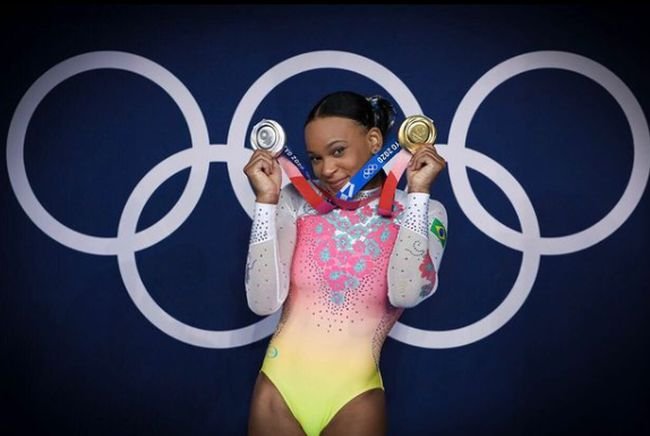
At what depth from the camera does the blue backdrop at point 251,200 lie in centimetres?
296

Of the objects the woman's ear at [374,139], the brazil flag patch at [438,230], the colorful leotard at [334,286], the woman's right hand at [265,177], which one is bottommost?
the colorful leotard at [334,286]

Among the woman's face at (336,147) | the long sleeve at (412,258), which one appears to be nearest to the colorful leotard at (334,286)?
the long sleeve at (412,258)

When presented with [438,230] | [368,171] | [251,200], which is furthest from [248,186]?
[438,230]

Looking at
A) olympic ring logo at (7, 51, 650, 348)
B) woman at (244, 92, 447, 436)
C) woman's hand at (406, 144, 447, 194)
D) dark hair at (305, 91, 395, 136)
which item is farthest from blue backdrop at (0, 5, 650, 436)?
woman's hand at (406, 144, 447, 194)

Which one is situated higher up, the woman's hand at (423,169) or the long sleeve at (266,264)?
the woman's hand at (423,169)

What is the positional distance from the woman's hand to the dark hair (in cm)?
24

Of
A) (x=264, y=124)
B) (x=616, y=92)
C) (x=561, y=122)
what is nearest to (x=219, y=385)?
(x=264, y=124)

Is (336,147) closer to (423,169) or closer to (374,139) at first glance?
(374,139)

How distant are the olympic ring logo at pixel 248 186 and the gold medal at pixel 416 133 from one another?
2.47ft

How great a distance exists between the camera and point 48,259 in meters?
3.07

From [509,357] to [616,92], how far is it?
43.2 inches

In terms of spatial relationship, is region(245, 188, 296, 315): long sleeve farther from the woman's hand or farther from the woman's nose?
the woman's hand

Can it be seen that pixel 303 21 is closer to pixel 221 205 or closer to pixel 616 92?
pixel 221 205

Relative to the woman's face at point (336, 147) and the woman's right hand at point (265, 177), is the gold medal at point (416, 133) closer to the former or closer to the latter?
the woman's face at point (336, 147)
